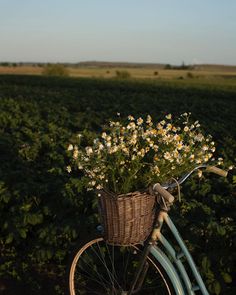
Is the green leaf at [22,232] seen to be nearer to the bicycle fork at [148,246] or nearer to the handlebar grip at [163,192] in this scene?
A: the bicycle fork at [148,246]

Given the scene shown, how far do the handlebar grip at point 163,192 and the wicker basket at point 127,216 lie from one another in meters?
0.10

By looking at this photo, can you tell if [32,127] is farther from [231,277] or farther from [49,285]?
[231,277]

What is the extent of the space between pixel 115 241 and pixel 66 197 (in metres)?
2.29

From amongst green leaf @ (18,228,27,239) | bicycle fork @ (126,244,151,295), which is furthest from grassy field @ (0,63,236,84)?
bicycle fork @ (126,244,151,295)

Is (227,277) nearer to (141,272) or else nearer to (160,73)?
(141,272)

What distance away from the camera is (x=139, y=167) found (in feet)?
9.53

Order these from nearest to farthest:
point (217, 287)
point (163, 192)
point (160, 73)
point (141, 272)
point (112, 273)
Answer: point (163, 192) → point (141, 272) → point (112, 273) → point (217, 287) → point (160, 73)

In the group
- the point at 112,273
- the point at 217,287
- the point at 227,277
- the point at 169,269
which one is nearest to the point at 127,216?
the point at 169,269

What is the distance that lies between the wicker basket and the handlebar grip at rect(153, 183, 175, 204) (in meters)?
0.10

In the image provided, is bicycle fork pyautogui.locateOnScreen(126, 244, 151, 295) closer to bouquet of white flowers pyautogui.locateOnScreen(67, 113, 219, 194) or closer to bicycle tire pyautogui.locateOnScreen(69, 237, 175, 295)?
bicycle tire pyautogui.locateOnScreen(69, 237, 175, 295)

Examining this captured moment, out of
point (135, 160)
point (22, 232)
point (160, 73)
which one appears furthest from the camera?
point (160, 73)

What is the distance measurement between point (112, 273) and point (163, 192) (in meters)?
1.21

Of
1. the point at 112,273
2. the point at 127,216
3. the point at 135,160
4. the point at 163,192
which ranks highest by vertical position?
the point at 135,160

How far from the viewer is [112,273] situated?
143 inches
